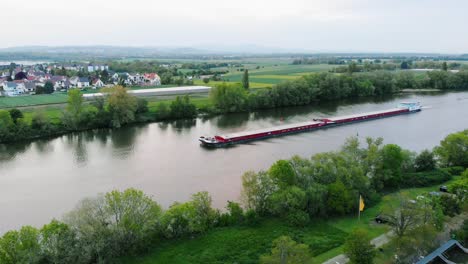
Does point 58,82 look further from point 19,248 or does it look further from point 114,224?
point 19,248

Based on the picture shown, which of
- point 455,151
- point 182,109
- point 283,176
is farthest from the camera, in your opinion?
point 182,109

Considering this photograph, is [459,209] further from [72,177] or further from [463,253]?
[72,177]

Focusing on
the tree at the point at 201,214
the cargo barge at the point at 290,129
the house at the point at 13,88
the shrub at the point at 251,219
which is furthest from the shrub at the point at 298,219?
the house at the point at 13,88

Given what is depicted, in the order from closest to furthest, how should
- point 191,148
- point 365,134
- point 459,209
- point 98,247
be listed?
point 98,247 → point 459,209 → point 191,148 → point 365,134

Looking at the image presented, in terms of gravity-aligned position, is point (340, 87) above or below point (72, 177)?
above

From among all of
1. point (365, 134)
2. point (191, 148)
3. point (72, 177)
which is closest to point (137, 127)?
point (191, 148)

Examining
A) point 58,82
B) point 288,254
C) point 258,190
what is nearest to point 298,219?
point 258,190
